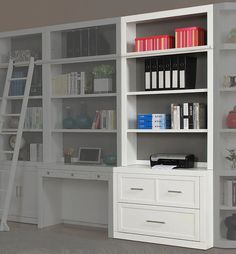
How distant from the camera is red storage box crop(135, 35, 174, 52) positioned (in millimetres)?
5328

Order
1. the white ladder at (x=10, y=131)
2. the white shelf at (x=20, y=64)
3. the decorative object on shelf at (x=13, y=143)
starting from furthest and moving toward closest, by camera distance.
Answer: the decorative object on shelf at (x=13, y=143), the white shelf at (x=20, y=64), the white ladder at (x=10, y=131)

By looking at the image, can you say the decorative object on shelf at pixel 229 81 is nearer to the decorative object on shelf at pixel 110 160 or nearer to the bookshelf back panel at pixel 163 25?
the bookshelf back panel at pixel 163 25

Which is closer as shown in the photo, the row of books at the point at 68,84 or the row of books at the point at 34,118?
the row of books at the point at 68,84

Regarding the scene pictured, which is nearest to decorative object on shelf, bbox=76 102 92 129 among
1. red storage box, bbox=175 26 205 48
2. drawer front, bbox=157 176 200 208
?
drawer front, bbox=157 176 200 208

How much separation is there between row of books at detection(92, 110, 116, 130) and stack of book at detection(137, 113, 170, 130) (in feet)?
0.96

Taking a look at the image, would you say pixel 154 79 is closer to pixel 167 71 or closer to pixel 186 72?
pixel 167 71

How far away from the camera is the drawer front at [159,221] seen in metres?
5.00

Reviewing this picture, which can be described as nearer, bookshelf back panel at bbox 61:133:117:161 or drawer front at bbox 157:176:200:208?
drawer front at bbox 157:176:200:208

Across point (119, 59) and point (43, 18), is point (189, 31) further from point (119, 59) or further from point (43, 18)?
point (43, 18)

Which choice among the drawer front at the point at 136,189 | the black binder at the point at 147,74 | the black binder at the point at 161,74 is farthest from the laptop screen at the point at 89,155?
the black binder at the point at 161,74

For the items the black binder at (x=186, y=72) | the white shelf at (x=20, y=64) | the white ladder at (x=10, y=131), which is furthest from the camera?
the white shelf at (x=20, y=64)

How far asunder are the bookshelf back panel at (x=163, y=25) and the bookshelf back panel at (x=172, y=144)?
36.1 inches

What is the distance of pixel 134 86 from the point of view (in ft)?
18.6

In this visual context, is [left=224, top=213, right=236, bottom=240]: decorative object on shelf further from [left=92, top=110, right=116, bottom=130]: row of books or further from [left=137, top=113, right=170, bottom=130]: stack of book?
[left=92, top=110, right=116, bottom=130]: row of books
